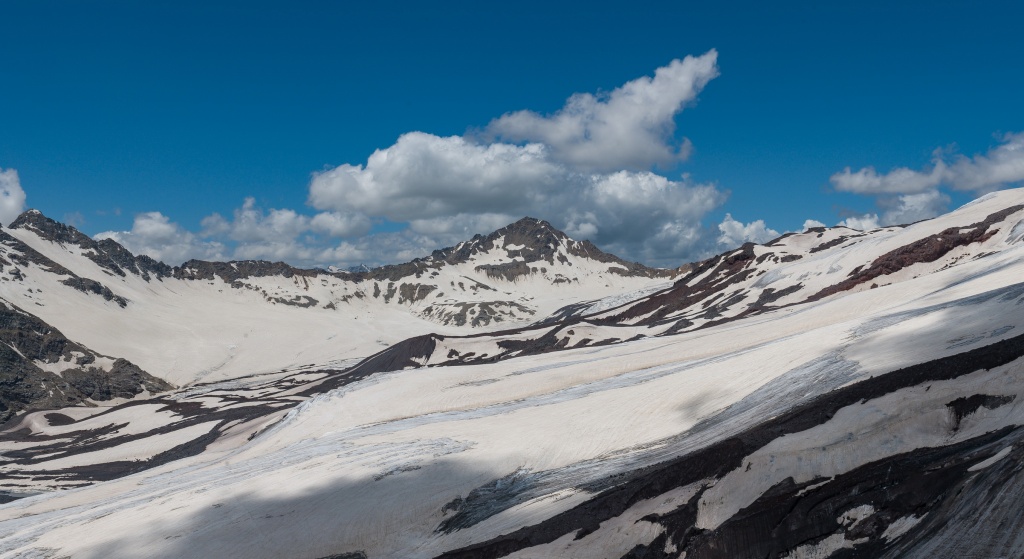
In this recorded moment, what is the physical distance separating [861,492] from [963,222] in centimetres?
7898

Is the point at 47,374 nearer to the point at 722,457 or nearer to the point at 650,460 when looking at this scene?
the point at 650,460

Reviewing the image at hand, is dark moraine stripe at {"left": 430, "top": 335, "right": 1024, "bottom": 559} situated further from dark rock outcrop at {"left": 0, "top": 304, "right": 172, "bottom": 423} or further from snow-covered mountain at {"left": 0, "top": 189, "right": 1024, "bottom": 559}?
dark rock outcrop at {"left": 0, "top": 304, "right": 172, "bottom": 423}

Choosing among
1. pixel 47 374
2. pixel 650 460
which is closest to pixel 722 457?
pixel 650 460

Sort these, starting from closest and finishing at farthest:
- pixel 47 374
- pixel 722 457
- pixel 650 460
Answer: pixel 722 457 → pixel 650 460 → pixel 47 374

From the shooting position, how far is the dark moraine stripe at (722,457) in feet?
47.3

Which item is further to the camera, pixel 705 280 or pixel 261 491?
pixel 705 280

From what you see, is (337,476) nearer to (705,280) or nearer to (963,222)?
(963,222)

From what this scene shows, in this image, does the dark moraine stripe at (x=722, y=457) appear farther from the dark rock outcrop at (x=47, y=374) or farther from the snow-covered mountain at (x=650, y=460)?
the dark rock outcrop at (x=47, y=374)

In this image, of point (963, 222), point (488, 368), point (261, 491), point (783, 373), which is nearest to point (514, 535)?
point (783, 373)

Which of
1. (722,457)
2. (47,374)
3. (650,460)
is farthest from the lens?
(47,374)

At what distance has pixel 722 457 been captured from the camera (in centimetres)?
1486

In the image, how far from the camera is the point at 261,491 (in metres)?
25.6

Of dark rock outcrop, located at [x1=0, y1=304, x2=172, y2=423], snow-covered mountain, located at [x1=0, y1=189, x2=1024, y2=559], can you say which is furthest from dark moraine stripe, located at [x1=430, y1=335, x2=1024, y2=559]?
dark rock outcrop, located at [x1=0, y1=304, x2=172, y2=423]

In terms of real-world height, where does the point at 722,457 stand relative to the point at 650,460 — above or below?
above
